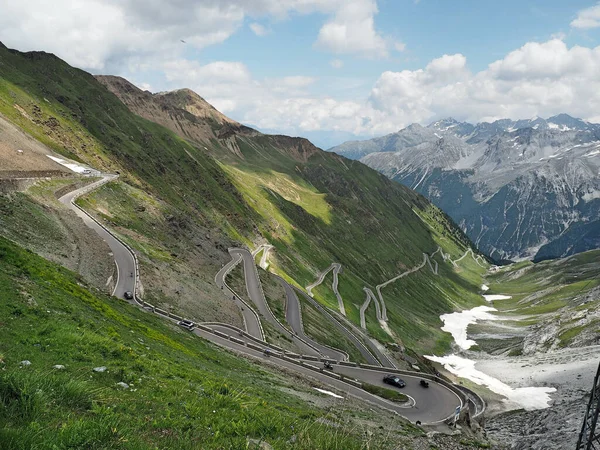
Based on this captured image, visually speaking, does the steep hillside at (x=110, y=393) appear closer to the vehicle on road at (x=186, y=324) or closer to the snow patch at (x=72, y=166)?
the vehicle on road at (x=186, y=324)

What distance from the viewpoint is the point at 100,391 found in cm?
1528

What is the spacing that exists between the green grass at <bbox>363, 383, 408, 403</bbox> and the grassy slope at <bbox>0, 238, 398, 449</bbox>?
1959 cm

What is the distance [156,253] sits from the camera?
67.9 metres

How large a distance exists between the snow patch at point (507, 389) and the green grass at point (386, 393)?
2964 cm

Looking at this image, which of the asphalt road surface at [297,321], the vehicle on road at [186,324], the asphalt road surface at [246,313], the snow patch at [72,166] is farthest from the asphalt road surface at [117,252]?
the asphalt road surface at [297,321]

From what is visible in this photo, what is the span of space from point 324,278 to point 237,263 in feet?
190

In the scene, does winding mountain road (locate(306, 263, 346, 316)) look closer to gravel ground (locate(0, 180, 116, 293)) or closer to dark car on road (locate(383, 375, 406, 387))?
dark car on road (locate(383, 375, 406, 387))

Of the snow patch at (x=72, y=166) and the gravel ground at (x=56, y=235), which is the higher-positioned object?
the snow patch at (x=72, y=166)

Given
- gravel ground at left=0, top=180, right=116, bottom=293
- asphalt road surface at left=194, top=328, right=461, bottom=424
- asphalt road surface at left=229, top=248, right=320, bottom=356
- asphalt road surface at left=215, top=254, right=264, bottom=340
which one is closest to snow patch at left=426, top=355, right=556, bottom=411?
asphalt road surface at left=194, top=328, right=461, bottom=424

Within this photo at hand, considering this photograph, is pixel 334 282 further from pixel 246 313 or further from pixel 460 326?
pixel 246 313

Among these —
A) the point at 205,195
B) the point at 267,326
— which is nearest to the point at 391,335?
the point at 267,326

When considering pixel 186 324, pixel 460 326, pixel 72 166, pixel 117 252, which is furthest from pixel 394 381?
pixel 460 326

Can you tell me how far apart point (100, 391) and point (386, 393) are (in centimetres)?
3986

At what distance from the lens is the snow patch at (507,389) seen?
222ft
